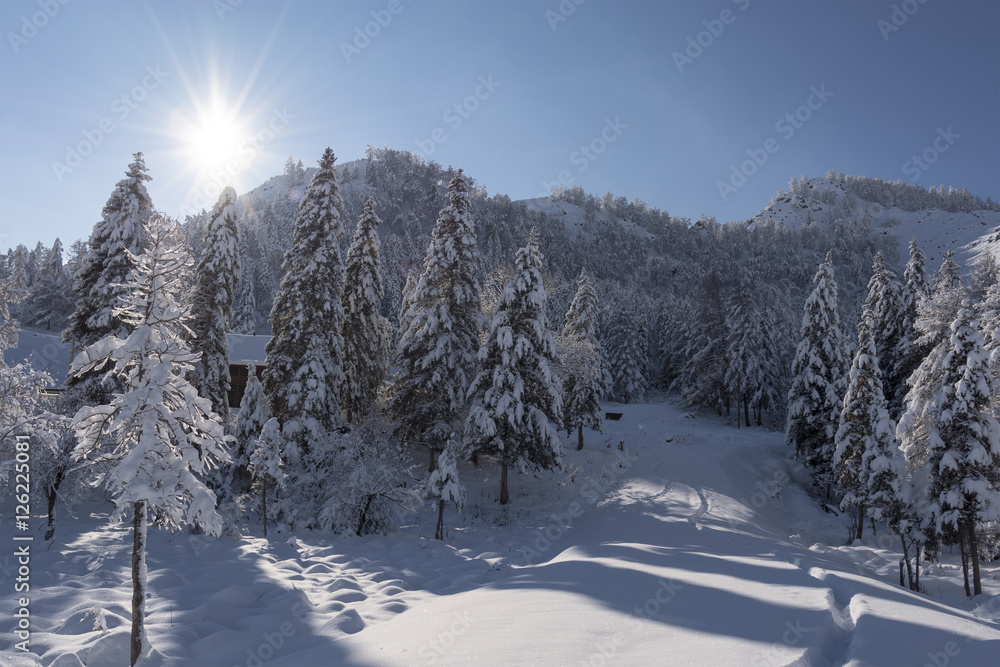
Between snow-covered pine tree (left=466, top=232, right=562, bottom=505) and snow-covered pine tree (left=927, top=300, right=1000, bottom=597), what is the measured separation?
553 inches

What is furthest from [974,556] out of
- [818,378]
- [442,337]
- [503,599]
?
[442,337]

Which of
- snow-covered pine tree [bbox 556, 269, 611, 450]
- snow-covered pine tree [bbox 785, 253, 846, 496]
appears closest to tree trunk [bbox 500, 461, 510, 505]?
snow-covered pine tree [bbox 556, 269, 611, 450]

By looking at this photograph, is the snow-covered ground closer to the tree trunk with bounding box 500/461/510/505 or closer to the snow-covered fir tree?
the tree trunk with bounding box 500/461/510/505

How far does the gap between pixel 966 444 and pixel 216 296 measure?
30808 mm

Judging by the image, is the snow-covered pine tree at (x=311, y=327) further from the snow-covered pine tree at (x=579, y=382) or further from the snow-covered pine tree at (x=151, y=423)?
the snow-covered pine tree at (x=151, y=423)

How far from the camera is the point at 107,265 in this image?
18.9 metres

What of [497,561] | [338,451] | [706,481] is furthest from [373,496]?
[706,481]

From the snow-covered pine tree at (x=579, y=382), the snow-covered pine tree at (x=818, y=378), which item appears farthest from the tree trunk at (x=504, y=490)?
the snow-covered pine tree at (x=818, y=378)

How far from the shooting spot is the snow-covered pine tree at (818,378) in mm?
30469

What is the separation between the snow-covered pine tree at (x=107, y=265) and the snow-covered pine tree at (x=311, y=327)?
594cm

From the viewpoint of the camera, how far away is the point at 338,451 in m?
19.9

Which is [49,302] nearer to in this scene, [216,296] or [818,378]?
[216,296]

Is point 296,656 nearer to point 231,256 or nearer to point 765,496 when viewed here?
point 231,256

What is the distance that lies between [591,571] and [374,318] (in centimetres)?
2177
